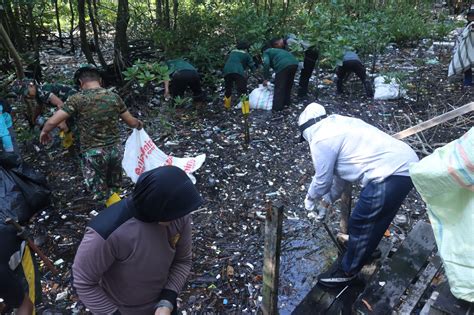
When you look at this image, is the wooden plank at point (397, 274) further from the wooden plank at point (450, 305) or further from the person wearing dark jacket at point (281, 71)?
the person wearing dark jacket at point (281, 71)

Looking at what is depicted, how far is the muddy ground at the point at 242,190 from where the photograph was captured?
123 inches

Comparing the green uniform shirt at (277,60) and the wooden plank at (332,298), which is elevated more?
the green uniform shirt at (277,60)

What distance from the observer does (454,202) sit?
6.28 feet

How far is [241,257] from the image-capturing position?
134 inches

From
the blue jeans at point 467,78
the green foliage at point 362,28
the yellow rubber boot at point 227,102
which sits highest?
the green foliage at point 362,28

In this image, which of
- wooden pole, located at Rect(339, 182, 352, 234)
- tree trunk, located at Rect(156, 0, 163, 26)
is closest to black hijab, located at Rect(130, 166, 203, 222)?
wooden pole, located at Rect(339, 182, 352, 234)

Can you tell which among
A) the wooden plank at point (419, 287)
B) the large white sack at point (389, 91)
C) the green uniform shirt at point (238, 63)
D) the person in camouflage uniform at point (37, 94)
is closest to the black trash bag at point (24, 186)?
the person in camouflage uniform at point (37, 94)

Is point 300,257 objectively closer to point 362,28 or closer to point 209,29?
point 209,29

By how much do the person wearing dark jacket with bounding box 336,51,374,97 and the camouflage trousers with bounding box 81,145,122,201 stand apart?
4.12 metres

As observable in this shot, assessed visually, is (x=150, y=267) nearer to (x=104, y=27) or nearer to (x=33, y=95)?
(x=33, y=95)

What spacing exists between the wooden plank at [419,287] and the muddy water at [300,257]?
0.87 meters

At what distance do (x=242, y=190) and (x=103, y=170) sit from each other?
152 centimetres

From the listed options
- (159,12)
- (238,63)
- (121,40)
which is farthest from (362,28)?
(121,40)

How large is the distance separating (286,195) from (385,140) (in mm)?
1729
